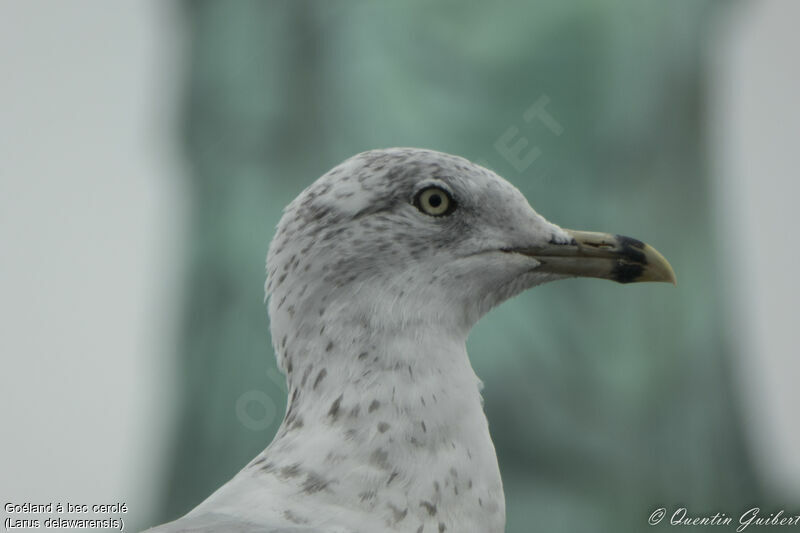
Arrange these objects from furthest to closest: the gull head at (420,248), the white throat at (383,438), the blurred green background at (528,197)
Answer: the blurred green background at (528,197)
the gull head at (420,248)
the white throat at (383,438)

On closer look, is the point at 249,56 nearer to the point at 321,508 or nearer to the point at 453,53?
the point at 453,53

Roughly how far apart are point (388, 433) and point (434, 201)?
29 cm

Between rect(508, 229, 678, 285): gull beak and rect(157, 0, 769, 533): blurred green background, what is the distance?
1470mm

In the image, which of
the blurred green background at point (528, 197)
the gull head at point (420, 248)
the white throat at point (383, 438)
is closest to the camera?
the white throat at point (383, 438)

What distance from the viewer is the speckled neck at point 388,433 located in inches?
41.2

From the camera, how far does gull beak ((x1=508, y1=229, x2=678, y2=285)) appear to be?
1246mm

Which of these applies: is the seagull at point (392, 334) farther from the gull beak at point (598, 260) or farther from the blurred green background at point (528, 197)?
the blurred green background at point (528, 197)

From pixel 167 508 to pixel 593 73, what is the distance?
68.0 inches

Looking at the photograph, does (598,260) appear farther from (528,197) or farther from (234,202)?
(234,202)

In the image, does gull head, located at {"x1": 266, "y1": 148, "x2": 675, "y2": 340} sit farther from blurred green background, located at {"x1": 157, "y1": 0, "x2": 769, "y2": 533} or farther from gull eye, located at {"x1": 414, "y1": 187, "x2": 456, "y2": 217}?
blurred green background, located at {"x1": 157, "y1": 0, "x2": 769, "y2": 533}

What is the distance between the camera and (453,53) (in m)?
2.92

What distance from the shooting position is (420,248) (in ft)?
3.96

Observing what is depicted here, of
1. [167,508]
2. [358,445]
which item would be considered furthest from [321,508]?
[167,508]

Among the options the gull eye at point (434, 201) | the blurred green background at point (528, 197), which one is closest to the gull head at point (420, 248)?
the gull eye at point (434, 201)
